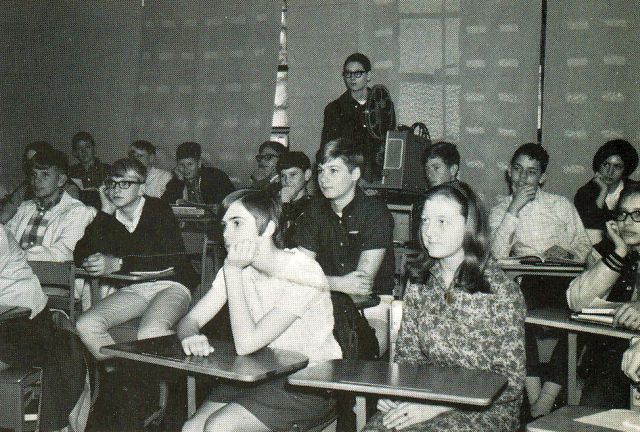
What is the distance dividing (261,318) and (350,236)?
114 centimetres

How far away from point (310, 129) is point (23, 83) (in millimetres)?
3154

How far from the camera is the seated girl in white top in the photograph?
186 cm

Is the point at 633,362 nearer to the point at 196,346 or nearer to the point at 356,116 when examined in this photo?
the point at 196,346

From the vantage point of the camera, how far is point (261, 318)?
6.55 feet

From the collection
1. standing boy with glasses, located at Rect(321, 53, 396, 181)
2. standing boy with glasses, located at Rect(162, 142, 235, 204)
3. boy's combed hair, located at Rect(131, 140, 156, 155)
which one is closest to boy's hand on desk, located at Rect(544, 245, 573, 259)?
standing boy with glasses, located at Rect(321, 53, 396, 181)

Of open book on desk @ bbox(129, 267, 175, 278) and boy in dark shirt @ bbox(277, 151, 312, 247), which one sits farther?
boy in dark shirt @ bbox(277, 151, 312, 247)

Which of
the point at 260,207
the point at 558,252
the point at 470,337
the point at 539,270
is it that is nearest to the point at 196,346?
the point at 260,207

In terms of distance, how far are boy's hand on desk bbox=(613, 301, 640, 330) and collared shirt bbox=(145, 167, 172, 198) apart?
413 centimetres

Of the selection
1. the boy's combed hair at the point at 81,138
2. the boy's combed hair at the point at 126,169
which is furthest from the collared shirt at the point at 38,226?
the boy's combed hair at the point at 81,138

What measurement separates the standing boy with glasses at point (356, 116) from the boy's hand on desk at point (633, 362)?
9.28ft

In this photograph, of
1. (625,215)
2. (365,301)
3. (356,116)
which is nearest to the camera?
(625,215)

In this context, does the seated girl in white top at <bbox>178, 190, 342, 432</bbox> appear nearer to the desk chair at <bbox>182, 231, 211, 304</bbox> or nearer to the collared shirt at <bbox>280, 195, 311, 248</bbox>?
the desk chair at <bbox>182, 231, 211, 304</bbox>

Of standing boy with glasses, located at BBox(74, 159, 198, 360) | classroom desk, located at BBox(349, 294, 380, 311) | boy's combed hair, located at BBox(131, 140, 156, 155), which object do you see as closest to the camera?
classroom desk, located at BBox(349, 294, 380, 311)

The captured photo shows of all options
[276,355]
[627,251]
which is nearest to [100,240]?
[276,355]
